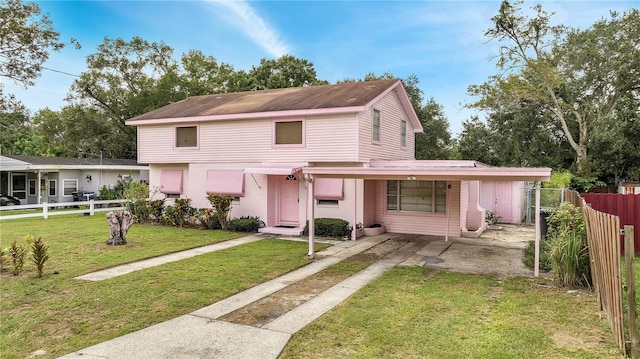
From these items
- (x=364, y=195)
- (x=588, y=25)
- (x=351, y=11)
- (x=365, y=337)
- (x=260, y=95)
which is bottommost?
(x=365, y=337)

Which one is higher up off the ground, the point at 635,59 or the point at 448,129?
the point at 635,59

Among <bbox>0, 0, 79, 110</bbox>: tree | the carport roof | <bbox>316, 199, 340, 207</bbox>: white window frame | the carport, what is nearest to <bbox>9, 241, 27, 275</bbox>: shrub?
the carport

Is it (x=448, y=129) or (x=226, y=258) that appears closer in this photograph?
(x=226, y=258)

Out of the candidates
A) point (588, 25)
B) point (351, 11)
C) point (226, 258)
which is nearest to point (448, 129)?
point (588, 25)

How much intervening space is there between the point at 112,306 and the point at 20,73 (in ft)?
52.9

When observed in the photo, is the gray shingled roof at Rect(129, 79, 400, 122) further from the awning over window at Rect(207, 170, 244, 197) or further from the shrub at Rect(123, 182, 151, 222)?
the shrub at Rect(123, 182, 151, 222)

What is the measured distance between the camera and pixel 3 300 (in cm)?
659

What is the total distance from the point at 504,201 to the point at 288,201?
10136mm

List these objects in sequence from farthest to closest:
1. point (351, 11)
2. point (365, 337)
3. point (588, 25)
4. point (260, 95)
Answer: point (588, 25), point (260, 95), point (351, 11), point (365, 337)

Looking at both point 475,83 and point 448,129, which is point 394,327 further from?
point 448,129

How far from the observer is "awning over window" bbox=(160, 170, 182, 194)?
1702cm

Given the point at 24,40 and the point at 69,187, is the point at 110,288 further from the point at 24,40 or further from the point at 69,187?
the point at 69,187

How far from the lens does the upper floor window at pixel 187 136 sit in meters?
16.7

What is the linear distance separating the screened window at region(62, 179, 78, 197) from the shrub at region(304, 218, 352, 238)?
19.2 metres
